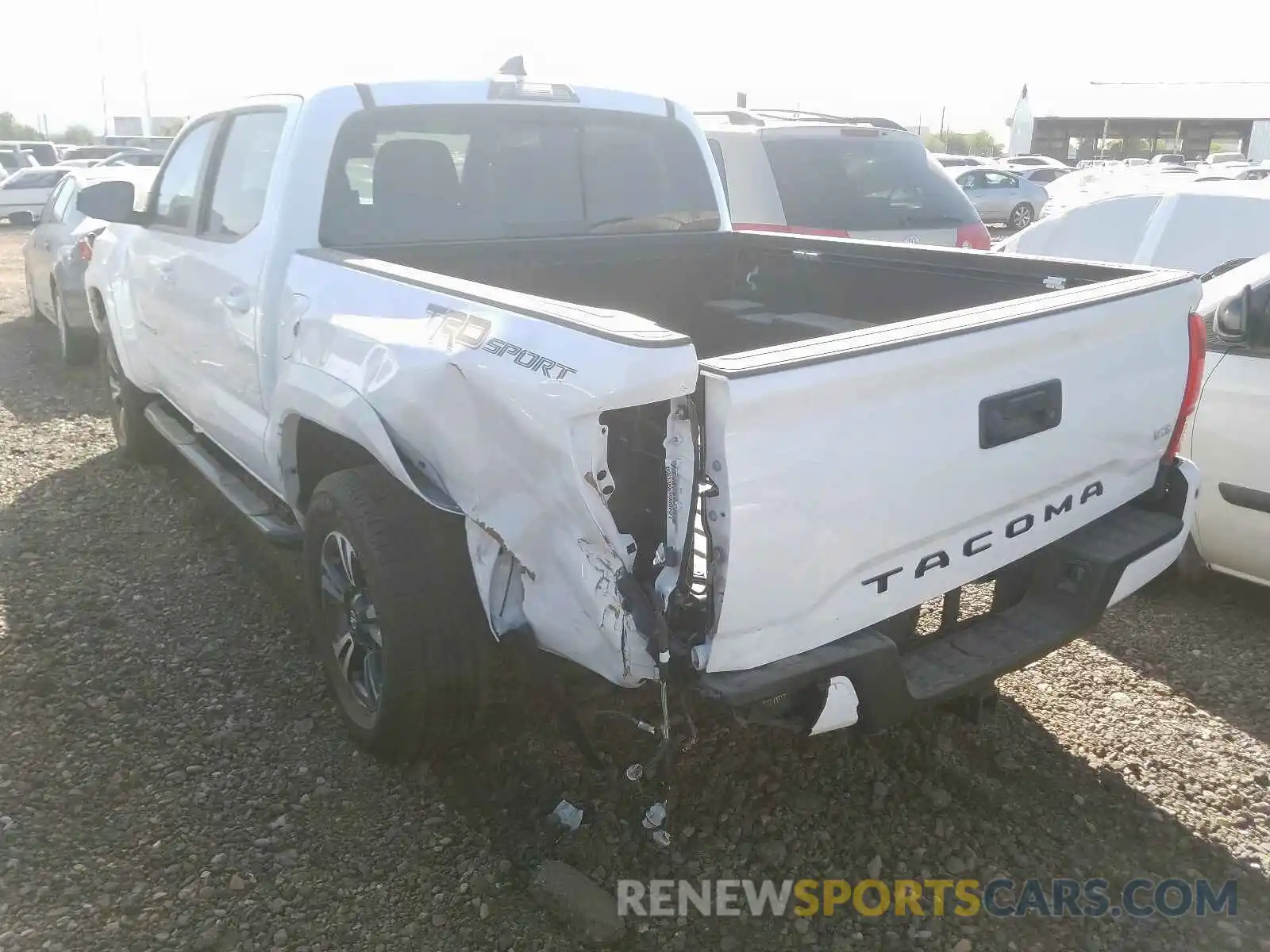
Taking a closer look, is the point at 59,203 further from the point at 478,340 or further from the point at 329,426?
the point at 478,340

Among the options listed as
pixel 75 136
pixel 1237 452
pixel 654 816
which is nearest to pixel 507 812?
pixel 654 816

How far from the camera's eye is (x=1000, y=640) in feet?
8.94

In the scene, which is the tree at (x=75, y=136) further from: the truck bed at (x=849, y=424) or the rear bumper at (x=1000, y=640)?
the rear bumper at (x=1000, y=640)

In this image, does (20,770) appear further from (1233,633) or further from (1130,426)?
(1233,633)

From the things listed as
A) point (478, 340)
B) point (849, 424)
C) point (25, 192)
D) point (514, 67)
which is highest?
point (514, 67)

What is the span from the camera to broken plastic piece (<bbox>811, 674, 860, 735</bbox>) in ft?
7.48

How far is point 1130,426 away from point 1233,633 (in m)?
1.58

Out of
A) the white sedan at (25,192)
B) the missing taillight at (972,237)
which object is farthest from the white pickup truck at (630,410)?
the white sedan at (25,192)

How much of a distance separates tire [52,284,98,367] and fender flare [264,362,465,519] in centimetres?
595

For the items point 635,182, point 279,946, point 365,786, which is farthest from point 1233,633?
point 279,946

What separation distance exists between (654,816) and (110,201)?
352 centimetres

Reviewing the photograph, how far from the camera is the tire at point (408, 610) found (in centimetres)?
277

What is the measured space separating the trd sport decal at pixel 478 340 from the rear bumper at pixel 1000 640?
71 cm

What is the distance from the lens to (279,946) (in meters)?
2.51
